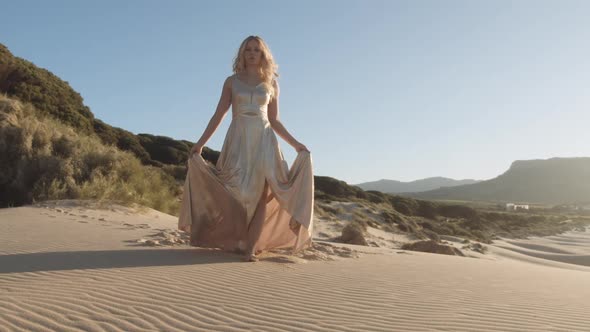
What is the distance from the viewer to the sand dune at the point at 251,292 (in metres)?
3.37

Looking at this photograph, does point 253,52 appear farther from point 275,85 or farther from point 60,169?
point 60,169

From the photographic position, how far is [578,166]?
118 metres

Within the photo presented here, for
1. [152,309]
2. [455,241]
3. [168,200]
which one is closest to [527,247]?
[455,241]

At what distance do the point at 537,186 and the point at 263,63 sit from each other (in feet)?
399

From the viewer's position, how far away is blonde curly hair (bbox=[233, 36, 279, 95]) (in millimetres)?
6109

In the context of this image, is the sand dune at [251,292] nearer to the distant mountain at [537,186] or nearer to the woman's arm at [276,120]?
the woman's arm at [276,120]

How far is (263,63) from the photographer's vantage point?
6.16 m

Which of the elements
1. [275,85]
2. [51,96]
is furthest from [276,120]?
[51,96]

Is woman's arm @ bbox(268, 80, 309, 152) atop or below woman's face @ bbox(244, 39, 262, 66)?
below

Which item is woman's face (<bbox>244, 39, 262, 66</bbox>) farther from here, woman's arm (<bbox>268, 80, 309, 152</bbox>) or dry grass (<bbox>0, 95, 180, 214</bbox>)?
dry grass (<bbox>0, 95, 180, 214</bbox>)

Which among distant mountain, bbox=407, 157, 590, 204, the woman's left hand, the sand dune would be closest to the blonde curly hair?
the woman's left hand

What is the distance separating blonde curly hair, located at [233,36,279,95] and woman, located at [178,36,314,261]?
1 cm

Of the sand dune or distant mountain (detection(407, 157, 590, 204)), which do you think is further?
distant mountain (detection(407, 157, 590, 204))

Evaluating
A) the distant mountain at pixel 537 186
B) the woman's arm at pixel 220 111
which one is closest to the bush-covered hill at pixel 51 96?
the woman's arm at pixel 220 111
